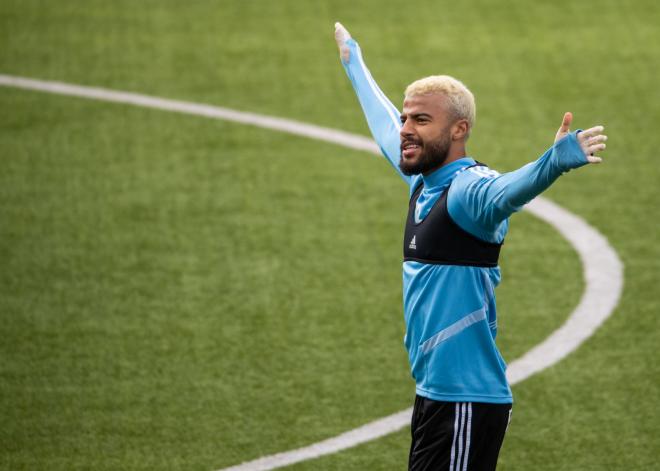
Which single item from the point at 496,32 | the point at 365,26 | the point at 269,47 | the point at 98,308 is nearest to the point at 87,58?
the point at 269,47

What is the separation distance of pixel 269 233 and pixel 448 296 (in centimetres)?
474

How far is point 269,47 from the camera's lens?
12.5m

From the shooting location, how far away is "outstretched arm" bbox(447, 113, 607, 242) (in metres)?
3.63

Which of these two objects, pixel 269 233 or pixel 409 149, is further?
pixel 269 233

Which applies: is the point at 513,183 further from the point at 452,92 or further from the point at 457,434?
the point at 457,434

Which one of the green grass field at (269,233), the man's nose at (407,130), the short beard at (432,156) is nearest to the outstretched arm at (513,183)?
the short beard at (432,156)

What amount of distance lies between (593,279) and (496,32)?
527 cm

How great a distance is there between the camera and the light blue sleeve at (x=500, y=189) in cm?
364

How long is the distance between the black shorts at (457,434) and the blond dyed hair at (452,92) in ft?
3.36

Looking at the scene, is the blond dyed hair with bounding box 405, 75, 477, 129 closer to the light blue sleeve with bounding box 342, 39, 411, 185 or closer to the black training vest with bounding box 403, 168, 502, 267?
the black training vest with bounding box 403, 168, 502, 267

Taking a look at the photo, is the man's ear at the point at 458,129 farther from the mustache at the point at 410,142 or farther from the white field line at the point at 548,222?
the white field line at the point at 548,222

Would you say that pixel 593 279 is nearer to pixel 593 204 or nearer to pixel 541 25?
pixel 593 204

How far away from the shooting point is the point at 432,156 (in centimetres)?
424

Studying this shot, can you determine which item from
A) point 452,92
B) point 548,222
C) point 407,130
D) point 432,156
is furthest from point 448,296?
point 548,222
